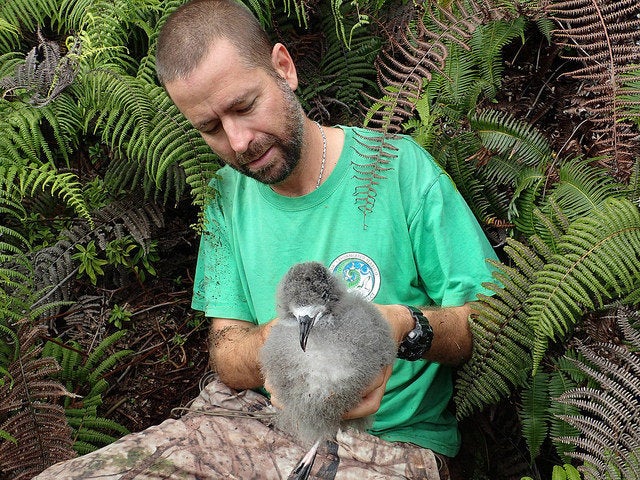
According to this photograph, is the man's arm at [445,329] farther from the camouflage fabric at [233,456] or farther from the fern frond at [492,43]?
the fern frond at [492,43]

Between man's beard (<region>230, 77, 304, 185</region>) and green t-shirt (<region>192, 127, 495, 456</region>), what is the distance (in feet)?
0.83

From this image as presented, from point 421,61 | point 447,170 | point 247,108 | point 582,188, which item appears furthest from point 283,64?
point 582,188

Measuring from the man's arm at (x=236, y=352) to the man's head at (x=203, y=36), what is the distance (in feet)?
5.11

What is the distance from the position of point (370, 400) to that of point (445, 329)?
2.26 feet

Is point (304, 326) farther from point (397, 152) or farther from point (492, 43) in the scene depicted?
point (492, 43)

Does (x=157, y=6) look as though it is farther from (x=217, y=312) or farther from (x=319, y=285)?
(x=319, y=285)

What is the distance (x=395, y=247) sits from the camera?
4.16 m

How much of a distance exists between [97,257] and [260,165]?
8.13 feet

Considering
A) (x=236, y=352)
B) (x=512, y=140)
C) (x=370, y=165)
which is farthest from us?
(x=512, y=140)

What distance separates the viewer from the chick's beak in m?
3.25

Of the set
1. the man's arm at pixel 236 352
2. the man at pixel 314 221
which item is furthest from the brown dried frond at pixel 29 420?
the man at pixel 314 221

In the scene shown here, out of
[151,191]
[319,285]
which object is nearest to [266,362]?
[319,285]

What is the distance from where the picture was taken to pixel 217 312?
451cm

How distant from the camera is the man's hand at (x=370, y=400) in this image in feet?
11.4
